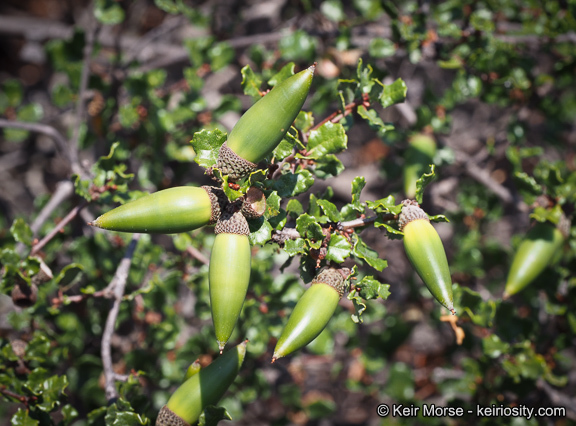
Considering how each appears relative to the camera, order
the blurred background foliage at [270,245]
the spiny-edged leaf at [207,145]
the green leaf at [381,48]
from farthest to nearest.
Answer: the green leaf at [381,48] < the blurred background foliage at [270,245] < the spiny-edged leaf at [207,145]

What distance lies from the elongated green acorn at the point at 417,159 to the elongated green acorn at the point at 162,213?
3.37 ft

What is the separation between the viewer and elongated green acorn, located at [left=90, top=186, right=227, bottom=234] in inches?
46.3

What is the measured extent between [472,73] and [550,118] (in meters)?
0.68

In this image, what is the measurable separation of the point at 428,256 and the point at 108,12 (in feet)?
6.98

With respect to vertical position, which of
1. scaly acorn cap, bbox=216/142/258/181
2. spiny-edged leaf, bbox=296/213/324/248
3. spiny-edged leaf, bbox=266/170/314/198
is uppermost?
scaly acorn cap, bbox=216/142/258/181

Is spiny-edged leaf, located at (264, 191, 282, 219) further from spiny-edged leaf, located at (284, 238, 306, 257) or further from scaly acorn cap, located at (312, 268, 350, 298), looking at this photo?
scaly acorn cap, located at (312, 268, 350, 298)

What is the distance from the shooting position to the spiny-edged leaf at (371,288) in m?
1.31

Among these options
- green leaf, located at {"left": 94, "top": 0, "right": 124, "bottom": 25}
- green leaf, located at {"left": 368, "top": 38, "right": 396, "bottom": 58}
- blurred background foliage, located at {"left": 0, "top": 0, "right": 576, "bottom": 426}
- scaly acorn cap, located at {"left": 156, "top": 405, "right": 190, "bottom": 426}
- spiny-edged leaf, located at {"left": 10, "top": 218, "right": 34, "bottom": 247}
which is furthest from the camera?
green leaf, located at {"left": 94, "top": 0, "right": 124, "bottom": 25}

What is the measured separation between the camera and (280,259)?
274cm

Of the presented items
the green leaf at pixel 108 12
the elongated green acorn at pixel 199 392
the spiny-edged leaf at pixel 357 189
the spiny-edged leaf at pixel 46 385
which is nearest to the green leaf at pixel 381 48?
the spiny-edged leaf at pixel 357 189

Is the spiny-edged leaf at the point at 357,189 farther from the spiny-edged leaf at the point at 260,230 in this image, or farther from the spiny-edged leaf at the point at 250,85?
the spiny-edged leaf at the point at 250,85

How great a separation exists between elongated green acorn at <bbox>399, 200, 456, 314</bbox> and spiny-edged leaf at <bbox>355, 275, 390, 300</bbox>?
12cm

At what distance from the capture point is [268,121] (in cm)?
117

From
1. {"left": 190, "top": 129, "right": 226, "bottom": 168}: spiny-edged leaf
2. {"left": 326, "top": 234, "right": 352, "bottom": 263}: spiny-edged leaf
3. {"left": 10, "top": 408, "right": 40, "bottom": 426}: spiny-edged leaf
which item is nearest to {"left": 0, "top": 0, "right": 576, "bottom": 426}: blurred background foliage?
{"left": 10, "top": 408, "right": 40, "bottom": 426}: spiny-edged leaf
